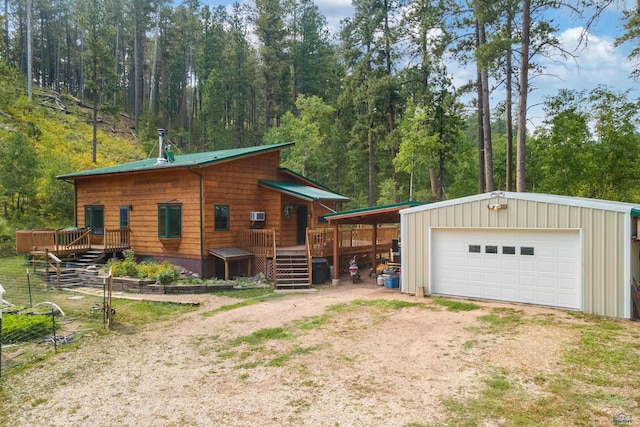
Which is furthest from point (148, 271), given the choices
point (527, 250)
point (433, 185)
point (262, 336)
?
point (433, 185)

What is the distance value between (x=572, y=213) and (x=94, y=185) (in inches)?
707

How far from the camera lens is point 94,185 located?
1834 centimetres

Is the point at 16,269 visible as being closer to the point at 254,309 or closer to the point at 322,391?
the point at 254,309

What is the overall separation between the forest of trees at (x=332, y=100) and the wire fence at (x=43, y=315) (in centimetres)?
1006

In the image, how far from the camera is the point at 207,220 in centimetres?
1512

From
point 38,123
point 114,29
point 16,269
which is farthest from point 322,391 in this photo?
point 114,29

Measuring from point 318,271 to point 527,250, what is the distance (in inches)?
268

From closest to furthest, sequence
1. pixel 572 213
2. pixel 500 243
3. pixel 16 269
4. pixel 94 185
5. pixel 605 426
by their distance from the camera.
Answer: pixel 605 426 < pixel 572 213 < pixel 500 243 < pixel 16 269 < pixel 94 185

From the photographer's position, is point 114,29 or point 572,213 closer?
point 572,213

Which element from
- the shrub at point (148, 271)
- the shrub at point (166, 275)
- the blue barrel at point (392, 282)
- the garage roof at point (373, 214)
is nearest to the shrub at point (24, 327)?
the shrub at point (166, 275)

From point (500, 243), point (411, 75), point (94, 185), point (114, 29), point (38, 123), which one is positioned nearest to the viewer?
point (500, 243)

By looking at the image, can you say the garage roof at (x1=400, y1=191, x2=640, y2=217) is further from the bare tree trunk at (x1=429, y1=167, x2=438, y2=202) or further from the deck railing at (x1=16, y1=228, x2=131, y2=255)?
the bare tree trunk at (x1=429, y1=167, x2=438, y2=202)

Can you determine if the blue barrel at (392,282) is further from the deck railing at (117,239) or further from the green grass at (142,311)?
the deck railing at (117,239)

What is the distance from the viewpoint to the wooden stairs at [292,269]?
14.0m
